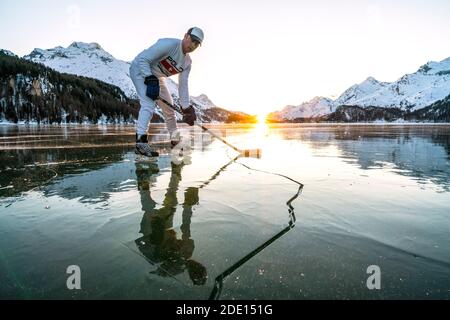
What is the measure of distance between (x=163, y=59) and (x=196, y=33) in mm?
1057

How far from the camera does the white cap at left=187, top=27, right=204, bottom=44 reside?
6.66m

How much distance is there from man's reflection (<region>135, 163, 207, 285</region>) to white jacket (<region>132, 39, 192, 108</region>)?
12.6 feet

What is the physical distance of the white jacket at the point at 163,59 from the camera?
693 cm

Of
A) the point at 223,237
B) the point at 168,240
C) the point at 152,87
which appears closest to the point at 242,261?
the point at 223,237

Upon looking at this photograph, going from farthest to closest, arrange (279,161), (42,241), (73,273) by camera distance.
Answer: (279,161) < (42,241) < (73,273)

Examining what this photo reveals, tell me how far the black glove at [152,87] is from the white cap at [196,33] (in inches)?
48.9

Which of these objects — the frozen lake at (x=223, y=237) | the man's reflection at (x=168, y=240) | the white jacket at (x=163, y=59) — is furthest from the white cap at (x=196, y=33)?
the man's reflection at (x=168, y=240)

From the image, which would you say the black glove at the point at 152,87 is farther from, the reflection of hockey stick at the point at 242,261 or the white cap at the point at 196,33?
the reflection of hockey stick at the point at 242,261

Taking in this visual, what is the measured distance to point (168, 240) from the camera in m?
2.55
